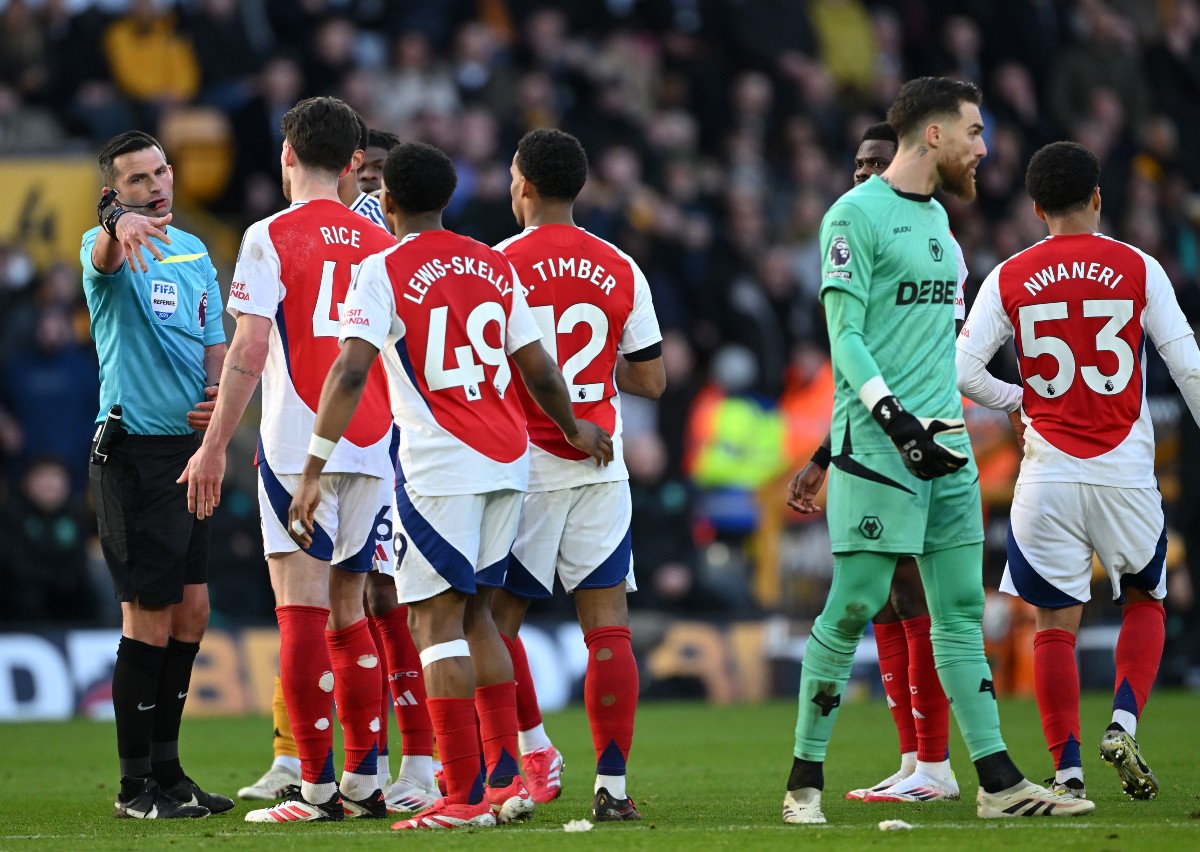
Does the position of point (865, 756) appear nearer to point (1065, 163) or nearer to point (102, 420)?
point (1065, 163)

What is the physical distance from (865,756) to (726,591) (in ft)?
16.3

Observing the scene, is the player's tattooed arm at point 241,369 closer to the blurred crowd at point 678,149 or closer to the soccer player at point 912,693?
the soccer player at point 912,693

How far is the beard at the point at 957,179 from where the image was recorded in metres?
6.13

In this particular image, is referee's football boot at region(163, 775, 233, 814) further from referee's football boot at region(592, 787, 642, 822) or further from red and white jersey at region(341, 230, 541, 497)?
red and white jersey at region(341, 230, 541, 497)

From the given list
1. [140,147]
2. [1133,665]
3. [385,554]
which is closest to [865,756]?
[1133,665]

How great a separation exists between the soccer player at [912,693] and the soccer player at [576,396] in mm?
874

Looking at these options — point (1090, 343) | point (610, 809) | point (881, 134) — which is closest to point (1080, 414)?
point (1090, 343)

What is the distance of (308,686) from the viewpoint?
6.49 metres

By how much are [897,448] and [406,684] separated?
7.82ft

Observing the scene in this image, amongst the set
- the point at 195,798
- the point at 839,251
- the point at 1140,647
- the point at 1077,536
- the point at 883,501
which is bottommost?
the point at 195,798

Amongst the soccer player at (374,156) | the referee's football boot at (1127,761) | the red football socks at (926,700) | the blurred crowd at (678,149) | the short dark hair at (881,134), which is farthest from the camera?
the blurred crowd at (678,149)

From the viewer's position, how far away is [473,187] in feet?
53.0

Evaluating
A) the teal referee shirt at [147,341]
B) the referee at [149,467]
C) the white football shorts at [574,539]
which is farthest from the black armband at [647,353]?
the teal referee shirt at [147,341]

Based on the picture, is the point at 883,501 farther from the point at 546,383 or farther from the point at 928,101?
the point at 928,101
